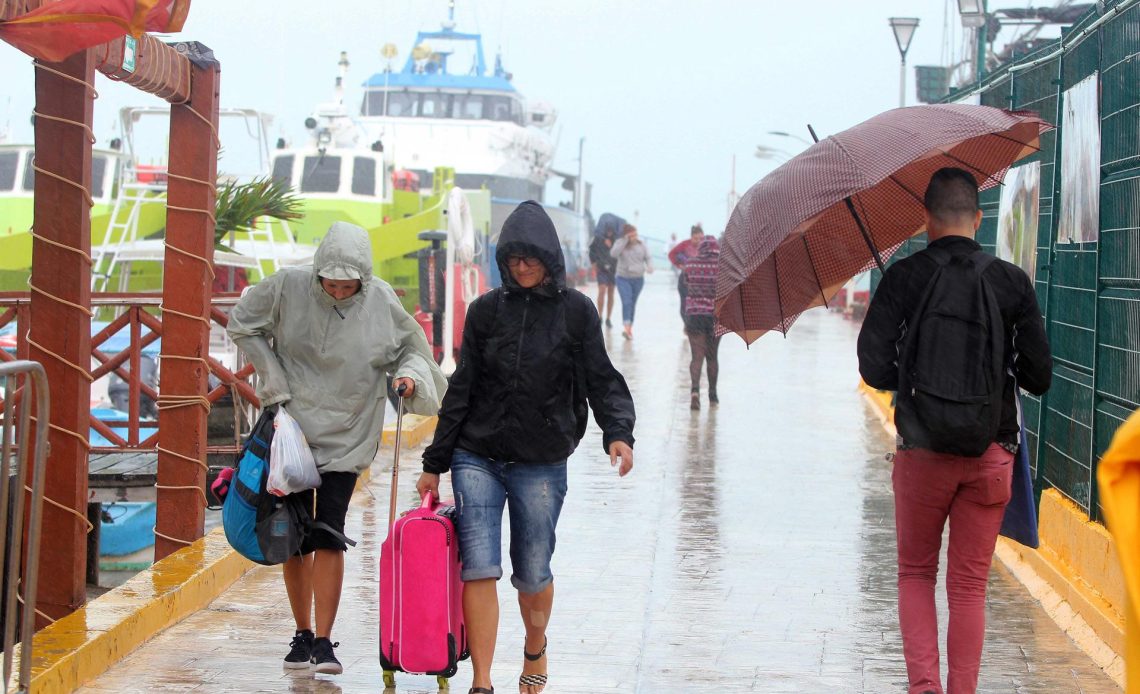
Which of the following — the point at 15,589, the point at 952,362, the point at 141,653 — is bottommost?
the point at 141,653

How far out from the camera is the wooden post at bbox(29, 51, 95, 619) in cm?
614

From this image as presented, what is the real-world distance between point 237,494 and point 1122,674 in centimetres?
333

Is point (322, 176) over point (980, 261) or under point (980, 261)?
over

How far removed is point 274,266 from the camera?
19.5 meters

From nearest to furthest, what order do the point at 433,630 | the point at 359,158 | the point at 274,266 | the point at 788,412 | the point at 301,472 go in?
the point at 433,630 → the point at 301,472 → the point at 788,412 → the point at 274,266 → the point at 359,158

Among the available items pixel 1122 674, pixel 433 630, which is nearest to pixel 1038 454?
pixel 1122 674

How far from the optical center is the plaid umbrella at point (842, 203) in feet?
16.6

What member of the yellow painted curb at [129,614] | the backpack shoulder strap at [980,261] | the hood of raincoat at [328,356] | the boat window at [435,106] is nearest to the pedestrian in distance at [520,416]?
the hood of raincoat at [328,356]

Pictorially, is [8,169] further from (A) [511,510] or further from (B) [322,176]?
(A) [511,510]

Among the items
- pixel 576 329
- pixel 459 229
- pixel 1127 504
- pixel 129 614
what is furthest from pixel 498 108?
pixel 1127 504

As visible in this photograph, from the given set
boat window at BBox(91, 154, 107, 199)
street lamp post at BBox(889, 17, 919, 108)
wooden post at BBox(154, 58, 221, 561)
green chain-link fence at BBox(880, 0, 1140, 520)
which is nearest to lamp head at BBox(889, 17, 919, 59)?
street lamp post at BBox(889, 17, 919, 108)

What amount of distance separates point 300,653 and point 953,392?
8.79 ft

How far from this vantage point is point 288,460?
5656 millimetres

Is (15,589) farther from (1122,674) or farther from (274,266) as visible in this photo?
(274,266)
